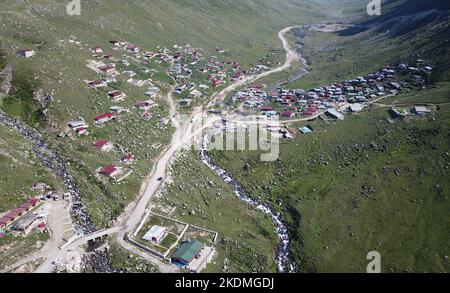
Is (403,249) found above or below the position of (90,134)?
below

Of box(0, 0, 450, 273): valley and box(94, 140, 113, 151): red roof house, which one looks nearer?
box(0, 0, 450, 273): valley

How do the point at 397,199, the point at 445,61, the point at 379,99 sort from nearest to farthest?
1. the point at 397,199
2. the point at 379,99
3. the point at 445,61

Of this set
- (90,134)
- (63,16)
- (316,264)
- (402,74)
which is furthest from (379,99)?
(63,16)

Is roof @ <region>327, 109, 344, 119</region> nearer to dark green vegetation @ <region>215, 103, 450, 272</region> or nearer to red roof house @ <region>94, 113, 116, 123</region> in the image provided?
dark green vegetation @ <region>215, 103, 450, 272</region>

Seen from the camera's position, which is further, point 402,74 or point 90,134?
point 402,74

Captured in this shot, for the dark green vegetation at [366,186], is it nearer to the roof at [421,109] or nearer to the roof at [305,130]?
the roof at [305,130]

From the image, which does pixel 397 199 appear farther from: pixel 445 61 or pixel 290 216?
pixel 445 61

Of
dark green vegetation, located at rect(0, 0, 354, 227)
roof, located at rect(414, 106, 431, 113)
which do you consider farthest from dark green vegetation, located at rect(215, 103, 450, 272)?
dark green vegetation, located at rect(0, 0, 354, 227)
